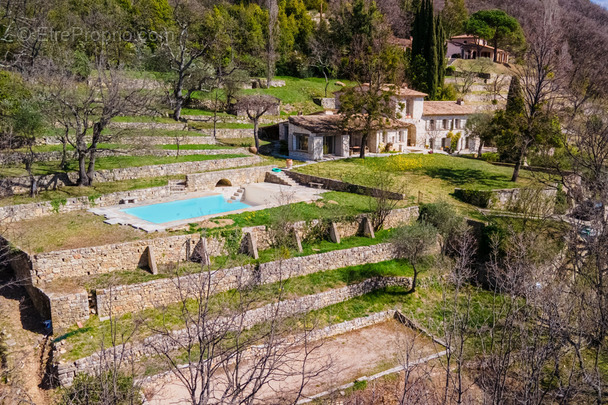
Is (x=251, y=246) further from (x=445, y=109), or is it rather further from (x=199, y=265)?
(x=445, y=109)

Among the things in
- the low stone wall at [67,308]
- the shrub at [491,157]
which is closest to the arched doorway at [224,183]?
the low stone wall at [67,308]

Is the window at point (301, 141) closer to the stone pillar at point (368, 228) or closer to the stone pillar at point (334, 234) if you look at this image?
the stone pillar at point (368, 228)

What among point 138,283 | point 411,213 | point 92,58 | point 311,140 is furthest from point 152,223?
point 92,58

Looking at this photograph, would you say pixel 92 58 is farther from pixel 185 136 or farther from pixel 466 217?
pixel 466 217

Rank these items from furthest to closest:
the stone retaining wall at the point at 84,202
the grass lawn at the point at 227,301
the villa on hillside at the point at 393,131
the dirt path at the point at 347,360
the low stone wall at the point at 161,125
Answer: the villa on hillside at the point at 393,131, the low stone wall at the point at 161,125, the stone retaining wall at the point at 84,202, the grass lawn at the point at 227,301, the dirt path at the point at 347,360

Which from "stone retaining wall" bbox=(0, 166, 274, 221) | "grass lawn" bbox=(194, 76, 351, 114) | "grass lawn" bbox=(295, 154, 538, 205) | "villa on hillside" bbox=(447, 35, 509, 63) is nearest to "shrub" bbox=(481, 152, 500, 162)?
"grass lawn" bbox=(295, 154, 538, 205)
